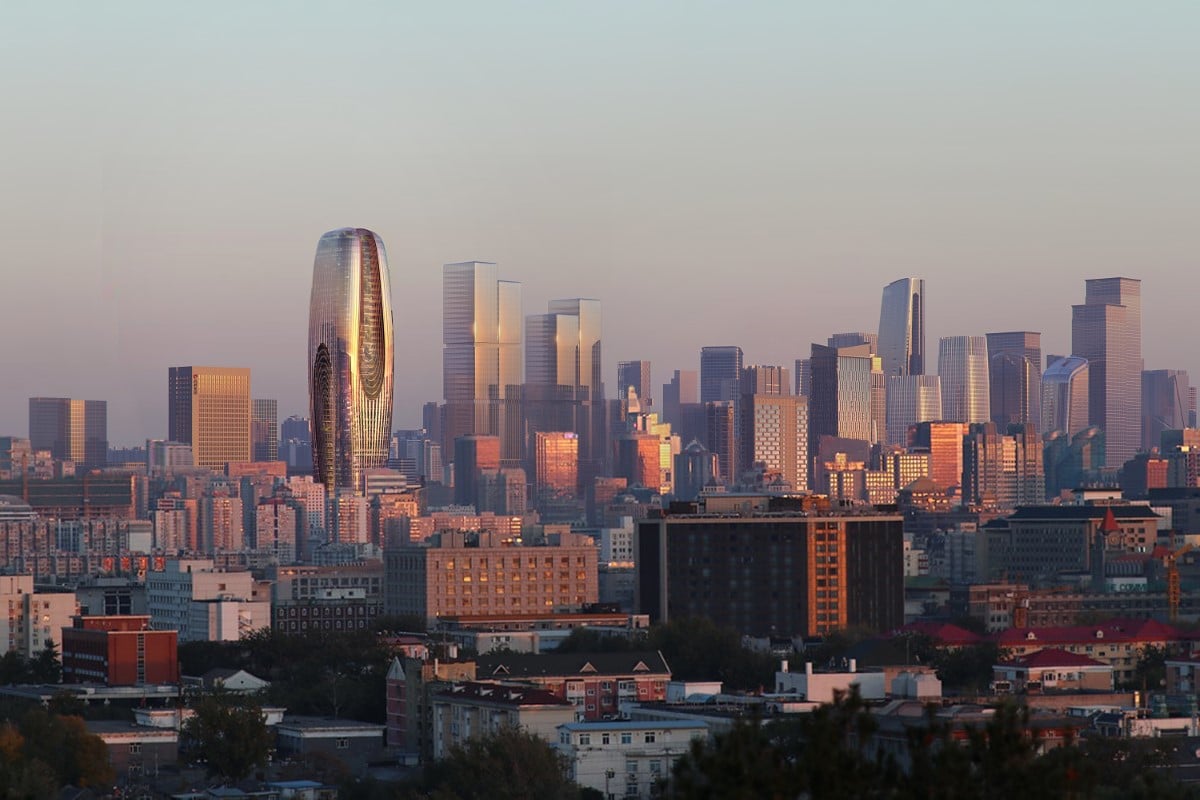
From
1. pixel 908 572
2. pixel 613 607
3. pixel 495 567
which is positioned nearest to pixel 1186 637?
pixel 613 607

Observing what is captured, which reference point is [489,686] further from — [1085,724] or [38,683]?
[38,683]

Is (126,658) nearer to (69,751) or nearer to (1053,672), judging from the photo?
(69,751)

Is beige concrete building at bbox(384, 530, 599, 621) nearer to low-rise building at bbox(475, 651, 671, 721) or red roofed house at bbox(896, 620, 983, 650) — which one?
red roofed house at bbox(896, 620, 983, 650)

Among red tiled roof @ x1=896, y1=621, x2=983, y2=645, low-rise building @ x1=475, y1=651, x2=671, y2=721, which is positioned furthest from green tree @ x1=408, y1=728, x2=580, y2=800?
red tiled roof @ x1=896, y1=621, x2=983, y2=645

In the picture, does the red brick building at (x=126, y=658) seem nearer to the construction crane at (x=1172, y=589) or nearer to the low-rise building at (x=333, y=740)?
the low-rise building at (x=333, y=740)

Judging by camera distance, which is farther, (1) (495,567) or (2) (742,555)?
(1) (495,567)

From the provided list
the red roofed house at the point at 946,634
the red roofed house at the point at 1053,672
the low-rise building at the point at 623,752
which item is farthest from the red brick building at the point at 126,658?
the low-rise building at the point at 623,752
